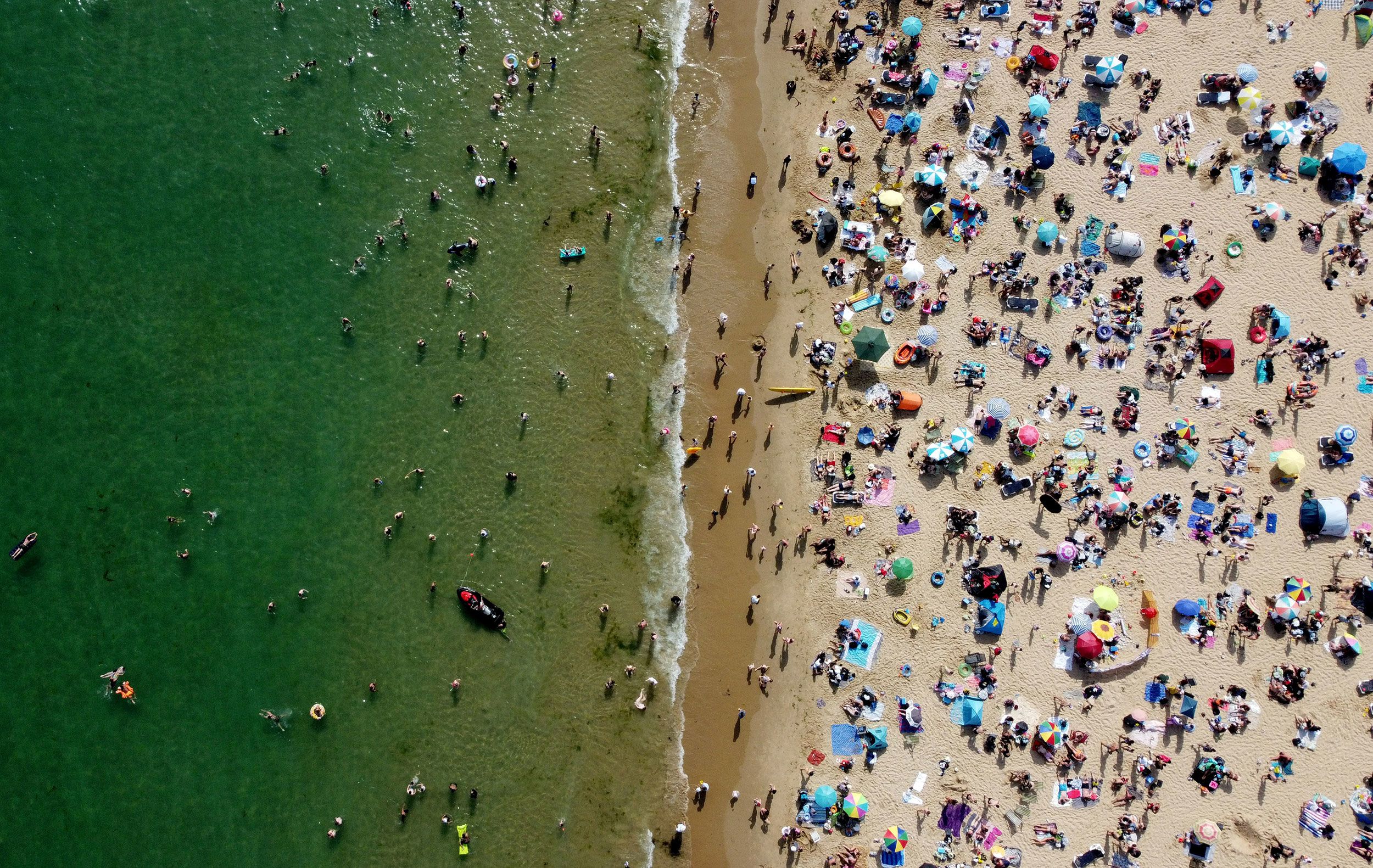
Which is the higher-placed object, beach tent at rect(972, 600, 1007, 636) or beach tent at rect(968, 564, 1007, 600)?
beach tent at rect(968, 564, 1007, 600)

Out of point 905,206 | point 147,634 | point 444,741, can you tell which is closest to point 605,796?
point 444,741

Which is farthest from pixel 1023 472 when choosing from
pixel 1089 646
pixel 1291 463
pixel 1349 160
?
pixel 1349 160

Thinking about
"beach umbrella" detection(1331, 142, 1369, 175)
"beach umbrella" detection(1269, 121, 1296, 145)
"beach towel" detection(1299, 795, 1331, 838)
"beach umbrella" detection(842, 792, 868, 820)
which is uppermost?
"beach umbrella" detection(1269, 121, 1296, 145)

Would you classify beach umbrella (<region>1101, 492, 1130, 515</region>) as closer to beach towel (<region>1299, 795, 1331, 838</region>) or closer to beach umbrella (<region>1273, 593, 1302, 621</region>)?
beach umbrella (<region>1273, 593, 1302, 621</region>)

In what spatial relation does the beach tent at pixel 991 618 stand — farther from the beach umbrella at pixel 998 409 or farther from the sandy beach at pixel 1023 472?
the beach umbrella at pixel 998 409

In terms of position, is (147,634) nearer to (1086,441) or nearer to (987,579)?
(987,579)

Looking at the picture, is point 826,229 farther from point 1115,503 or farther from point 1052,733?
point 1052,733

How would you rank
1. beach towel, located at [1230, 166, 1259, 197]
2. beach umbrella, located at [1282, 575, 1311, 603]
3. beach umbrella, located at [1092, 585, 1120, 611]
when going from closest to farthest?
beach umbrella, located at [1092, 585, 1120, 611] < beach umbrella, located at [1282, 575, 1311, 603] < beach towel, located at [1230, 166, 1259, 197]

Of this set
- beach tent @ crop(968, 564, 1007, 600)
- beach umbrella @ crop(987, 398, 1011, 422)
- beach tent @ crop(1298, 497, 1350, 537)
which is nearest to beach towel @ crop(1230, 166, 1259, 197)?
beach tent @ crop(1298, 497, 1350, 537)
